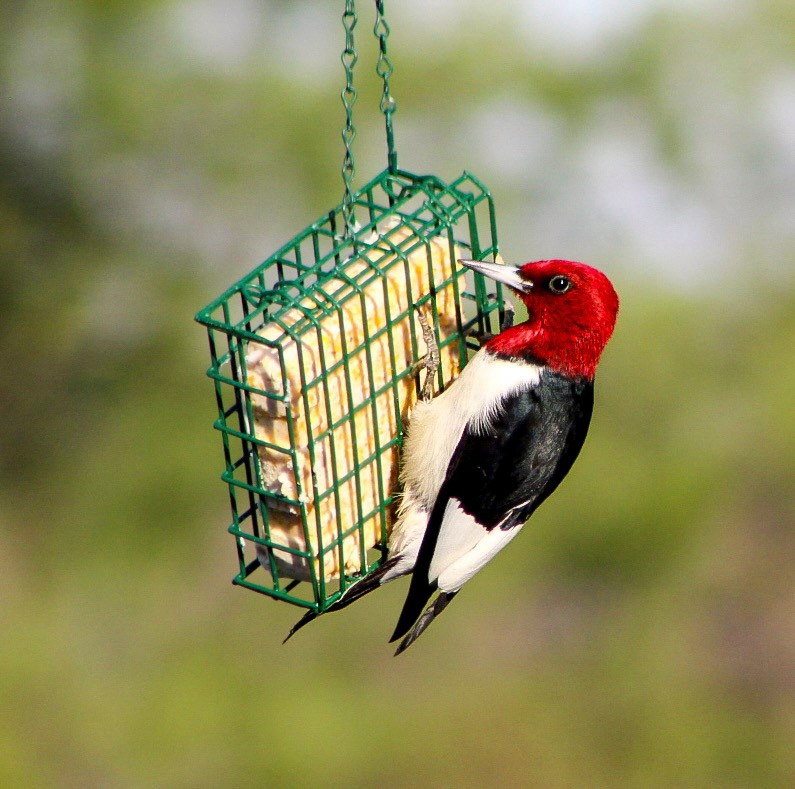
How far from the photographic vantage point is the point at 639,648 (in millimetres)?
10102

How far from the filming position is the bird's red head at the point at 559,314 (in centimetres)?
402

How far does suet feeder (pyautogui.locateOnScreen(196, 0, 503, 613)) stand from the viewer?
368 centimetres

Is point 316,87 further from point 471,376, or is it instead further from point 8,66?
point 471,376

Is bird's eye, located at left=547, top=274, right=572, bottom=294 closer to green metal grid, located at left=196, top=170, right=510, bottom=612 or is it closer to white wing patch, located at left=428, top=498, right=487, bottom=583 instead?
green metal grid, located at left=196, top=170, right=510, bottom=612

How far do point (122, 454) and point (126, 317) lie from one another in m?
1.09

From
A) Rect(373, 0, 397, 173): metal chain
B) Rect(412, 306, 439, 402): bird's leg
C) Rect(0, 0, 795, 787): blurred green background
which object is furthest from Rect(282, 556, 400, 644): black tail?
Rect(0, 0, 795, 787): blurred green background

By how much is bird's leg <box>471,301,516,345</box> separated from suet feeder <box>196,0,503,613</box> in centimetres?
5

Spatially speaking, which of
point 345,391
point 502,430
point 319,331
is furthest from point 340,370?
point 502,430

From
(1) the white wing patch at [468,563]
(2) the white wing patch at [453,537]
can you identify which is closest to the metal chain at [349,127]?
(2) the white wing patch at [453,537]

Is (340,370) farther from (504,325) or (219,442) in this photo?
(219,442)

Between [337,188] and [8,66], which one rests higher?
[8,66]

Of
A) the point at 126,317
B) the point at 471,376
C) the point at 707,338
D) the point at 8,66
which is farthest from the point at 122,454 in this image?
the point at 471,376

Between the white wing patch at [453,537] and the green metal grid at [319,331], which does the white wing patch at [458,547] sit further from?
the green metal grid at [319,331]

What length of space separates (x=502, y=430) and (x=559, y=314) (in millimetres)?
400
